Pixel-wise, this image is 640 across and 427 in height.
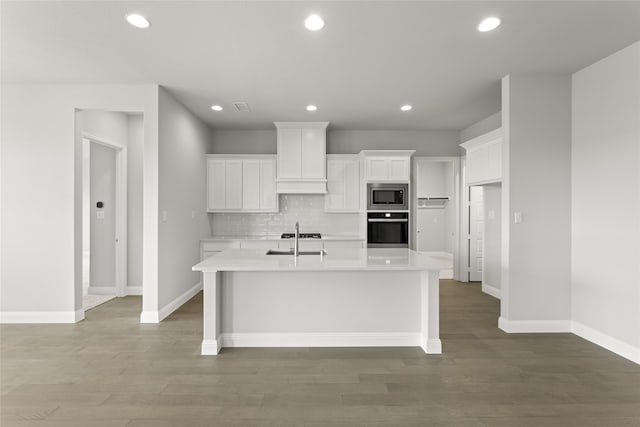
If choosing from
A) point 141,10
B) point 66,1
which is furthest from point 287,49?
point 66,1

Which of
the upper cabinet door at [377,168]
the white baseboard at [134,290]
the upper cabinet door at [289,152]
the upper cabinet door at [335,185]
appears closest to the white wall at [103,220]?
the white baseboard at [134,290]

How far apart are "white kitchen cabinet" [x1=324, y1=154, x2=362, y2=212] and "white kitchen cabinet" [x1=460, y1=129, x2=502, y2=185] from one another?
71.6 inches

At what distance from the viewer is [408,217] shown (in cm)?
579

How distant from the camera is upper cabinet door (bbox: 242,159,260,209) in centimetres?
602

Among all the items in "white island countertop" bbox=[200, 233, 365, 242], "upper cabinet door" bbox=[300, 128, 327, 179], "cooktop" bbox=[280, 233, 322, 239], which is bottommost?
"white island countertop" bbox=[200, 233, 365, 242]

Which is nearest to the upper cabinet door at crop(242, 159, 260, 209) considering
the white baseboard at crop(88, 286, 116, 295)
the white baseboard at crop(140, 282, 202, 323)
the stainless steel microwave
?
the white baseboard at crop(140, 282, 202, 323)

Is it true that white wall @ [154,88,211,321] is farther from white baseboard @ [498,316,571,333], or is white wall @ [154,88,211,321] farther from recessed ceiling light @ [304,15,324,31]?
white baseboard @ [498,316,571,333]

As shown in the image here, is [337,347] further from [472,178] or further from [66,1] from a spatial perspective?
[66,1]

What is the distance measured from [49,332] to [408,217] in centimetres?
497

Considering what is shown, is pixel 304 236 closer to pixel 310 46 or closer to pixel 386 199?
pixel 386 199

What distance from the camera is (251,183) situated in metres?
6.03

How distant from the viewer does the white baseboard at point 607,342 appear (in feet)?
9.99

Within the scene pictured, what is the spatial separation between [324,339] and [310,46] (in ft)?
8.84

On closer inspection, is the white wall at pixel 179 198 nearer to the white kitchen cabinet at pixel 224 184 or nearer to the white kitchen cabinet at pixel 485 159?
the white kitchen cabinet at pixel 224 184
